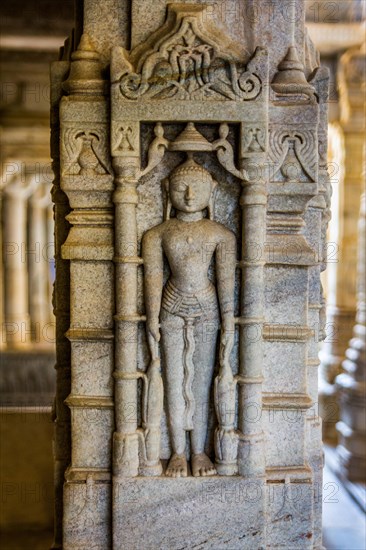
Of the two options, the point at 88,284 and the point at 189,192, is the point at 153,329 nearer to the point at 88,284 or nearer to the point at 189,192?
the point at 88,284

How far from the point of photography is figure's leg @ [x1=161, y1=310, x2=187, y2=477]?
118 inches

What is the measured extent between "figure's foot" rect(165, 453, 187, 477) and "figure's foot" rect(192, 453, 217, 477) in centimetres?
5

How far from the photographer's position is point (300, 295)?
307 cm

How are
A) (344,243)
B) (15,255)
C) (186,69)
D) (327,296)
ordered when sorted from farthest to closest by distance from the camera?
(15,255) → (327,296) → (344,243) → (186,69)

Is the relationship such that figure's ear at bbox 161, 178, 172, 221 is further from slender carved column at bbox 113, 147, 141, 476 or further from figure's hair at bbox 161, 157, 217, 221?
slender carved column at bbox 113, 147, 141, 476

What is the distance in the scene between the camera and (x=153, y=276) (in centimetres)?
297

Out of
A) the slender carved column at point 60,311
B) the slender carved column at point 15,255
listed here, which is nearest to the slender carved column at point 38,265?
the slender carved column at point 15,255

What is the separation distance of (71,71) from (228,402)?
193 centimetres

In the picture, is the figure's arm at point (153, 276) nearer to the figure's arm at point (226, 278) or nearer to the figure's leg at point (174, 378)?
the figure's leg at point (174, 378)

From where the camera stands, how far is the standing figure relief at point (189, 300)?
2.93 meters

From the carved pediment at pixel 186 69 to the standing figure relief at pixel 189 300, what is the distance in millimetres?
355

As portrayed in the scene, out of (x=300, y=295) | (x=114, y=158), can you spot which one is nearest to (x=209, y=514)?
(x=300, y=295)

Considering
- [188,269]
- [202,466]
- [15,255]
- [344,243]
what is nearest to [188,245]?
[188,269]

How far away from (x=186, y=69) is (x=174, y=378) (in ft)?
5.26
